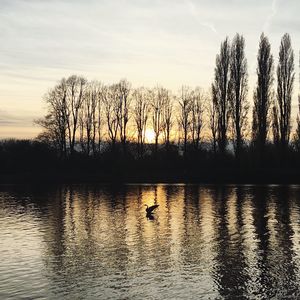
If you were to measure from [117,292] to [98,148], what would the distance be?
69.2 m

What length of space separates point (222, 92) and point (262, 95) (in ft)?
23.6

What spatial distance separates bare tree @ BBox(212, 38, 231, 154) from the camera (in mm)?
69688

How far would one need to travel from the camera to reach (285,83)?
66.8 meters

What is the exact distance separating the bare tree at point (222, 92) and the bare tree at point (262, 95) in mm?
5346

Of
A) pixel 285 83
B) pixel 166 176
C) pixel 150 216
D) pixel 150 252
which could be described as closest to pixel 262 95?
pixel 285 83

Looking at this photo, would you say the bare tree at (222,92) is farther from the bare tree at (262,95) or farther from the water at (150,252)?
the water at (150,252)

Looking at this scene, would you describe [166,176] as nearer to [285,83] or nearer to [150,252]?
[285,83]

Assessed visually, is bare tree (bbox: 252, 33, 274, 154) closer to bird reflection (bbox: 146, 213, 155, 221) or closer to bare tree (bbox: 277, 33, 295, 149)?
bare tree (bbox: 277, 33, 295, 149)

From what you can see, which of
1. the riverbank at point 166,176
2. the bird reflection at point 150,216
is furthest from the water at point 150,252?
the riverbank at point 166,176

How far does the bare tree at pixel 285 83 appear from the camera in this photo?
6544 cm

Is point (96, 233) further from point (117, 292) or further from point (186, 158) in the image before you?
point (186, 158)

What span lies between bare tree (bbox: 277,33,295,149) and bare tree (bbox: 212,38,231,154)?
25.8 ft

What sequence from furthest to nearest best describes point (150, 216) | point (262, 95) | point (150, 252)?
1. point (262, 95)
2. point (150, 216)
3. point (150, 252)

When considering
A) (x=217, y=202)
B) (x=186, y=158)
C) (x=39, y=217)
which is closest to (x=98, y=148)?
(x=186, y=158)
